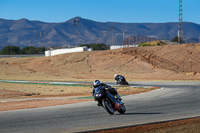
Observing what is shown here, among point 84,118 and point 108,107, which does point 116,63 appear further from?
point 84,118

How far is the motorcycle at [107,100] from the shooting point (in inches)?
518

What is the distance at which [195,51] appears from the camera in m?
72.9

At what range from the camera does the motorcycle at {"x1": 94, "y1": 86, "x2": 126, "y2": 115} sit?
13156 mm

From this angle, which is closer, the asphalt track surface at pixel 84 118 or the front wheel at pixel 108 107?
the asphalt track surface at pixel 84 118

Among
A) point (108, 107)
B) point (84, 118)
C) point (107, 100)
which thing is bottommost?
point (84, 118)

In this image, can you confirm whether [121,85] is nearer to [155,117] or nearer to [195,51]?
[155,117]

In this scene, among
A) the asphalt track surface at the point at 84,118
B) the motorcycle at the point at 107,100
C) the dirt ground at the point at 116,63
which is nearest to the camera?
the asphalt track surface at the point at 84,118

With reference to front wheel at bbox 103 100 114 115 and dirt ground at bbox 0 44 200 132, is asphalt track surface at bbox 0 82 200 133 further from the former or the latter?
dirt ground at bbox 0 44 200 132

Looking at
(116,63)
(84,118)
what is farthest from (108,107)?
(116,63)

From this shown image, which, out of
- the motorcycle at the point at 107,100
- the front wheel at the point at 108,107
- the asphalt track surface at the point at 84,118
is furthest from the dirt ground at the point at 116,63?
the front wheel at the point at 108,107

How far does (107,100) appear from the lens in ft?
44.1

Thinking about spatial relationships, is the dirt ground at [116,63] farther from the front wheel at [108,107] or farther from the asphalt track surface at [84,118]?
the front wheel at [108,107]

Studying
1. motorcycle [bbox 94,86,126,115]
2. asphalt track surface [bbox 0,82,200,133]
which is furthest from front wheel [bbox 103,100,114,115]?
asphalt track surface [bbox 0,82,200,133]

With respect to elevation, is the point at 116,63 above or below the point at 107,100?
below
